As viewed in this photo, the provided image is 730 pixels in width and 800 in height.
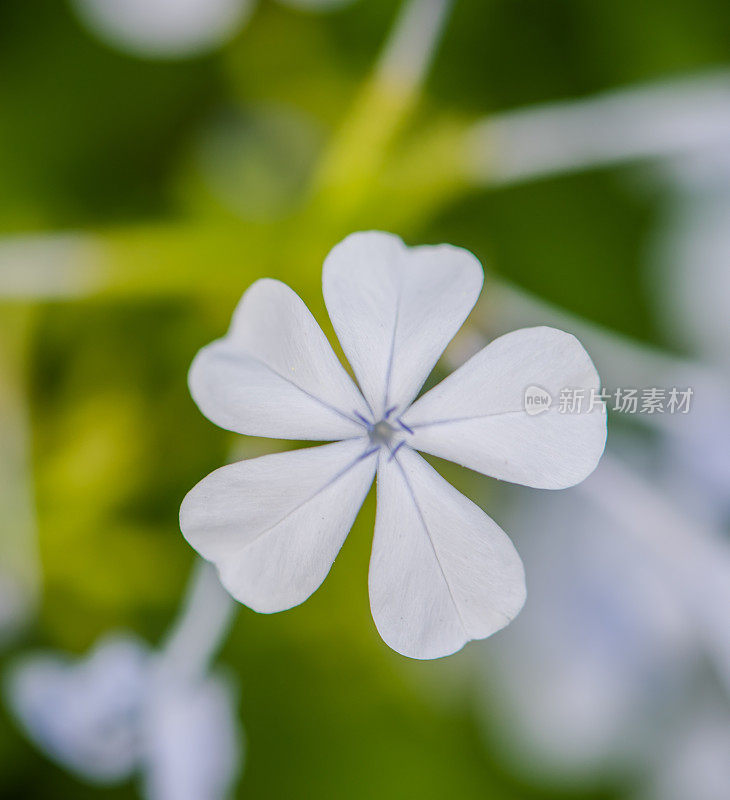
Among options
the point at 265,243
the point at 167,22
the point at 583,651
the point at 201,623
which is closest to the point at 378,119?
the point at 265,243

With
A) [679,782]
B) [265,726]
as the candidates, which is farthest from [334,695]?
[679,782]

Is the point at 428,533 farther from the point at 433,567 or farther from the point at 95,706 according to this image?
the point at 95,706

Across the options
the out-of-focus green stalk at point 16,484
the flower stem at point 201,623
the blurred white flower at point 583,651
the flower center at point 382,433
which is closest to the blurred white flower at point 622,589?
the blurred white flower at point 583,651

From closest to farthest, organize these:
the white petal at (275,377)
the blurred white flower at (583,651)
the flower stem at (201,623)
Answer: the white petal at (275,377), the flower stem at (201,623), the blurred white flower at (583,651)

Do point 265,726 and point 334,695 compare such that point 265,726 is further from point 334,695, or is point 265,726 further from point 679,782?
point 679,782

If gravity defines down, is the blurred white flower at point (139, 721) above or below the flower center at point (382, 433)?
below
